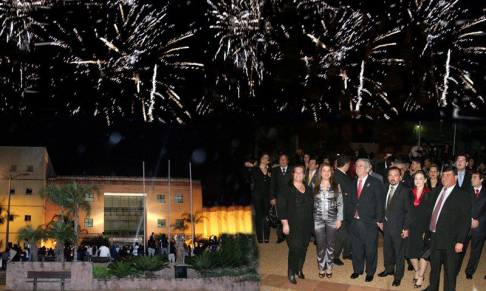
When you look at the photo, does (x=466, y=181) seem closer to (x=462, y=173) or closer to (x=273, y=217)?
(x=462, y=173)

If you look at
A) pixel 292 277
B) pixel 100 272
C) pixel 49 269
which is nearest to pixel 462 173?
pixel 292 277

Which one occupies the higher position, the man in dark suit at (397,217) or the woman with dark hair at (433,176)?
the woman with dark hair at (433,176)

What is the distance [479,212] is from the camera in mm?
9742

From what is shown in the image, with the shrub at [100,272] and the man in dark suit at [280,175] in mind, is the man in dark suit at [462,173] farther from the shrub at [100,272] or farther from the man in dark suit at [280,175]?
the shrub at [100,272]

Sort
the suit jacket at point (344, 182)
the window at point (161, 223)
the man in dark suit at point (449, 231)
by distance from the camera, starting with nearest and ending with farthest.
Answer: the man in dark suit at point (449, 231) → the suit jacket at point (344, 182) → the window at point (161, 223)

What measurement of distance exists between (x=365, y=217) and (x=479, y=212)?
2.10m

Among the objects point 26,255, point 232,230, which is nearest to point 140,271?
point 26,255

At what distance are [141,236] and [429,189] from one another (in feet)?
147

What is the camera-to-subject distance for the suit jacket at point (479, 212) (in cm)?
975

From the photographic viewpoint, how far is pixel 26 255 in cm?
2778

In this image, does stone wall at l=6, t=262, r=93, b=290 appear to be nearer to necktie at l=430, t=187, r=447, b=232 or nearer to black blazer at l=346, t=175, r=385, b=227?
black blazer at l=346, t=175, r=385, b=227

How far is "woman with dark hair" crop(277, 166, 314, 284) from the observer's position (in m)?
8.69

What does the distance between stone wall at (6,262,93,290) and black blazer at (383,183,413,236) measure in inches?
615

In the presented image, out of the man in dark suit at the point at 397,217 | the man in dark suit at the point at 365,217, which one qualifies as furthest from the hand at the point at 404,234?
the man in dark suit at the point at 365,217
